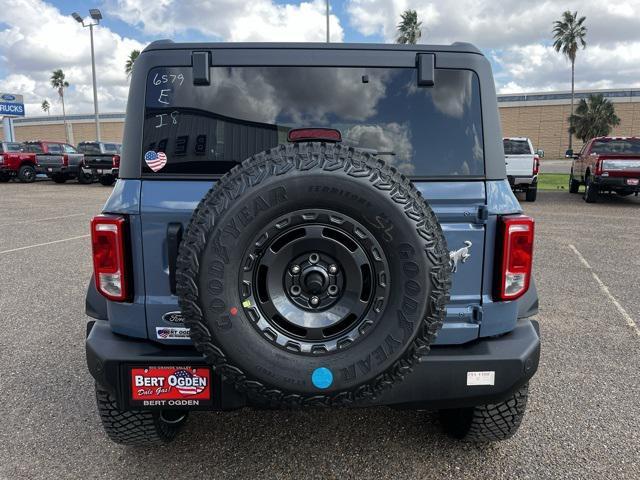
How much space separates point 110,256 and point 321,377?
1.07m

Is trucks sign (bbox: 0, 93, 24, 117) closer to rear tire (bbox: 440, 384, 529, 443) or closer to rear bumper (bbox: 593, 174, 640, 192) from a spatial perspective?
rear bumper (bbox: 593, 174, 640, 192)

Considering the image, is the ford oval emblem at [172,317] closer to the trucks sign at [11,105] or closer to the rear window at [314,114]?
the rear window at [314,114]

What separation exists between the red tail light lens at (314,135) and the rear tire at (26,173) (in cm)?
2413

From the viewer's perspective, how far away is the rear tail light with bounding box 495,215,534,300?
2201 mm

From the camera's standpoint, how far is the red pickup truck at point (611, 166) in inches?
511

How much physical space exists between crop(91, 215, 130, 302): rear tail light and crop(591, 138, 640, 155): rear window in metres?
15.0

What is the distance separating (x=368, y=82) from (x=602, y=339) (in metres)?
3.31

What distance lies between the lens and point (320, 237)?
6.26ft

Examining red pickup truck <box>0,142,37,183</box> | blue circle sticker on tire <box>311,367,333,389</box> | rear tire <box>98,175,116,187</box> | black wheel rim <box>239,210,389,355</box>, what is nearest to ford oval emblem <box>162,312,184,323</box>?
black wheel rim <box>239,210,389,355</box>

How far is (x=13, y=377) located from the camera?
354 cm

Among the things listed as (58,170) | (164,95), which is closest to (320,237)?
(164,95)

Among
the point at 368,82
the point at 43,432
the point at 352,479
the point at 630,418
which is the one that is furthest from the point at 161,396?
the point at 630,418

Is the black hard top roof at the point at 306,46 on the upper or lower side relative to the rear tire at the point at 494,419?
upper

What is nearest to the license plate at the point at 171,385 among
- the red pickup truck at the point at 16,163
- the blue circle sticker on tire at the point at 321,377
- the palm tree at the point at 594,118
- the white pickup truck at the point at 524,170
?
the blue circle sticker on tire at the point at 321,377
